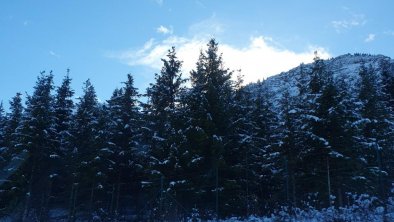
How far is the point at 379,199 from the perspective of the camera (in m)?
16.8

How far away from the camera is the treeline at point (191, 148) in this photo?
1063 inches

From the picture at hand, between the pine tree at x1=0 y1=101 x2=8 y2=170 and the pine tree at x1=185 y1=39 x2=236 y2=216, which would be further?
the pine tree at x1=0 y1=101 x2=8 y2=170

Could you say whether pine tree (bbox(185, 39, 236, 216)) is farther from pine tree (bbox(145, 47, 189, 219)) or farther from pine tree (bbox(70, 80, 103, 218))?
pine tree (bbox(70, 80, 103, 218))

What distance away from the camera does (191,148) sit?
28.9m

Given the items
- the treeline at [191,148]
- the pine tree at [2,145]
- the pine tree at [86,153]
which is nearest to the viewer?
the treeline at [191,148]

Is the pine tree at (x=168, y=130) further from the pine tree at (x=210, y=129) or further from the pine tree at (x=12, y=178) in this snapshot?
the pine tree at (x=12, y=178)

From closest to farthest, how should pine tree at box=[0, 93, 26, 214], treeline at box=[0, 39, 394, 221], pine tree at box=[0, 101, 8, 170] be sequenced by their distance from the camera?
1. treeline at box=[0, 39, 394, 221]
2. pine tree at box=[0, 93, 26, 214]
3. pine tree at box=[0, 101, 8, 170]

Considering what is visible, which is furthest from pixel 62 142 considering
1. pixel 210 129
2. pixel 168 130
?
pixel 210 129

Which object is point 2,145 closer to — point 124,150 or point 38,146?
point 38,146

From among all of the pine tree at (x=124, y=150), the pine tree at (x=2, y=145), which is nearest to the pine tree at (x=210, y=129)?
the pine tree at (x=124, y=150)

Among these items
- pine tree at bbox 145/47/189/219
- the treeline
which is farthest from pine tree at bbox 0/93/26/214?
pine tree at bbox 145/47/189/219

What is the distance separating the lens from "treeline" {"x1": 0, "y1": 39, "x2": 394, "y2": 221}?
1063 inches

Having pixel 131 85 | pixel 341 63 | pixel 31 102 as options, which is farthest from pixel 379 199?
pixel 341 63

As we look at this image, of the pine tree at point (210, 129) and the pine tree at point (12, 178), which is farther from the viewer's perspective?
the pine tree at point (12, 178)
